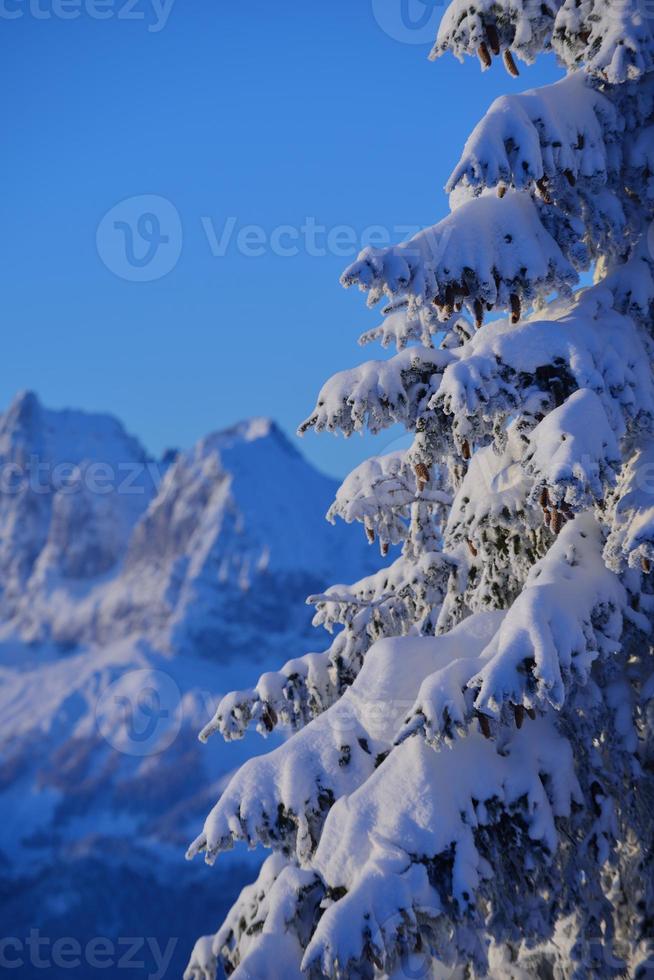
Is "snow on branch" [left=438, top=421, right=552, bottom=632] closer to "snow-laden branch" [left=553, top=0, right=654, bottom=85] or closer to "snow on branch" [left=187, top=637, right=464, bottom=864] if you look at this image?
"snow on branch" [left=187, top=637, right=464, bottom=864]

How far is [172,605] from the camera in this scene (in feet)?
620

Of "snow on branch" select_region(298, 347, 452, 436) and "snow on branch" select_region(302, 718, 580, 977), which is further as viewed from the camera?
"snow on branch" select_region(298, 347, 452, 436)

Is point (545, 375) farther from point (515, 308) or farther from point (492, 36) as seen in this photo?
point (492, 36)

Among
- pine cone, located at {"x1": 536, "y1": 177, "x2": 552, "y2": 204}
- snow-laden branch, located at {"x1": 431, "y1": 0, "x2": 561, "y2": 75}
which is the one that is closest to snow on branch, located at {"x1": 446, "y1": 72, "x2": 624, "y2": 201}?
pine cone, located at {"x1": 536, "y1": 177, "x2": 552, "y2": 204}

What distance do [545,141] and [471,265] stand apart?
0.98m

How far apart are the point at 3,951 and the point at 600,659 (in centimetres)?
13914

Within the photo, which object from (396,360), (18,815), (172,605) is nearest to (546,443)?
(396,360)

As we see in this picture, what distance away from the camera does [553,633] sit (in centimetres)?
612

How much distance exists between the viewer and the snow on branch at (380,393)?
24.5 feet

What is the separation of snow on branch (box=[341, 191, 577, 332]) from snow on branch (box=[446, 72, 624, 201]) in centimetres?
26

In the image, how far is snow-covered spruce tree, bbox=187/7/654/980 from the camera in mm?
6105

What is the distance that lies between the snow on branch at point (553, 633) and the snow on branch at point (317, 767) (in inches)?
32.1

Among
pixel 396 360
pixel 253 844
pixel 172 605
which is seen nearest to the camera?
pixel 253 844

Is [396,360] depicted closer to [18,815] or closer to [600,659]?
[600,659]
